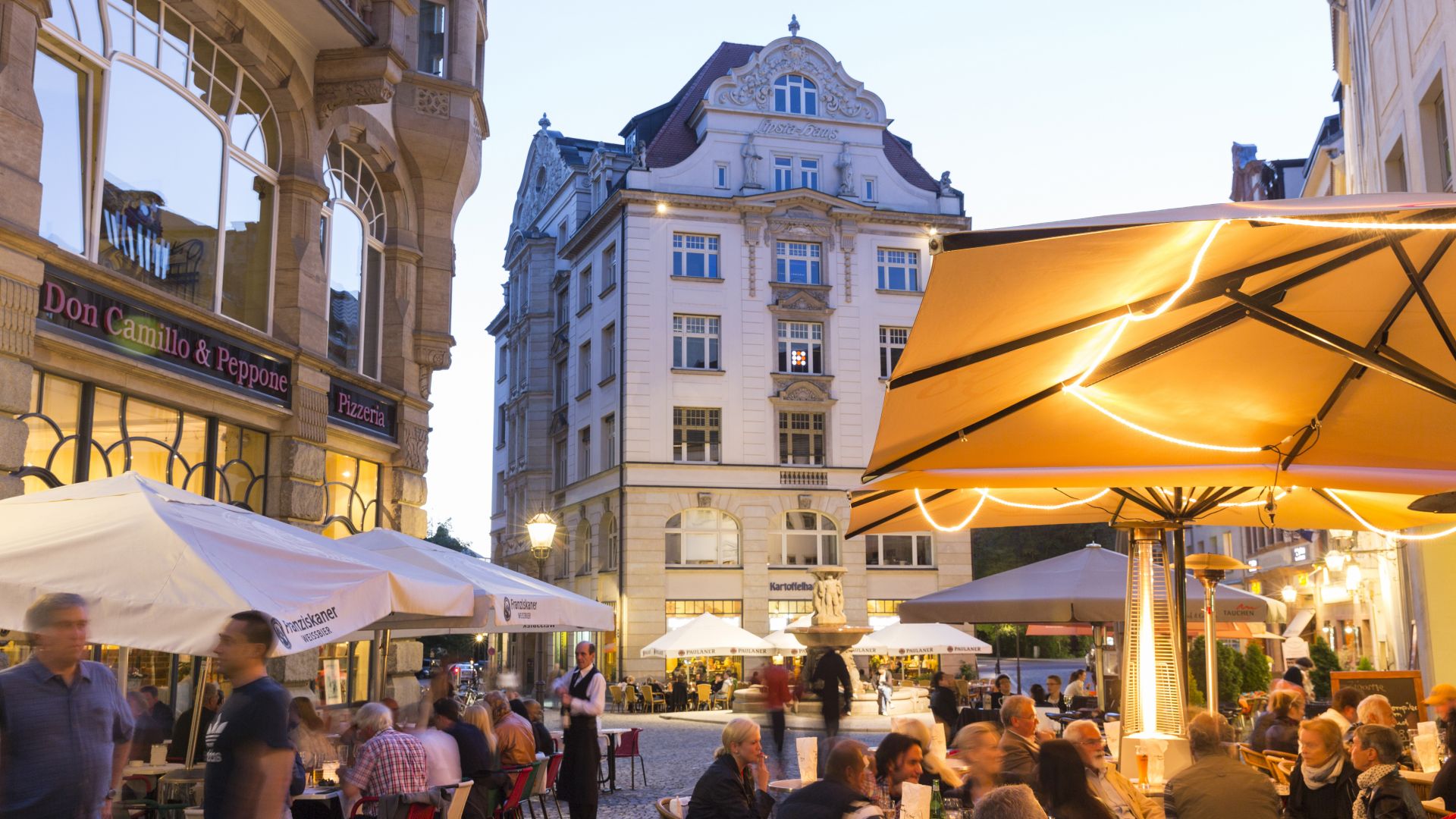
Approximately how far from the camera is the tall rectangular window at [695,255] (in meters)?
45.0

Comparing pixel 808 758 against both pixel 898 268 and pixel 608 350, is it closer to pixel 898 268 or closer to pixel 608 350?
pixel 608 350

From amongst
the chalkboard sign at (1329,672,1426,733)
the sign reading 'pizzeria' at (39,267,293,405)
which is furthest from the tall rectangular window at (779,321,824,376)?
the chalkboard sign at (1329,672,1426,733)

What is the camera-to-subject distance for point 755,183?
45.8 metres

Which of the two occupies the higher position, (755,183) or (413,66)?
(755,183)

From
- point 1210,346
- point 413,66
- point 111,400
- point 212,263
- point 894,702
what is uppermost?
point 413,66

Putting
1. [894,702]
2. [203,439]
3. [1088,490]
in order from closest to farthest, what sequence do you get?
[1088,490] < [203,439] < [894,702]

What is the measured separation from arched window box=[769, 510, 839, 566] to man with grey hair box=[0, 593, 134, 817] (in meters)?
39.3

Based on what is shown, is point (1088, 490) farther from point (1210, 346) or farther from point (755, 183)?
point (755, 183)

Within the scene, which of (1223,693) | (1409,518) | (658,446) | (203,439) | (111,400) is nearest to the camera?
(1409,518)

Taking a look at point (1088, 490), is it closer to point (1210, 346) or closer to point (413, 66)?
point (1210, 346)

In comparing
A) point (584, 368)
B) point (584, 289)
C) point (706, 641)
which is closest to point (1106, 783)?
point (706, 641)

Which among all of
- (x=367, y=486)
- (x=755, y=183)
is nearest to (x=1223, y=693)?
(x=367, y=486)

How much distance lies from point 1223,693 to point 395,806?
21.4 metres

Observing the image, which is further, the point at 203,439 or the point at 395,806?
the point at 203,439
